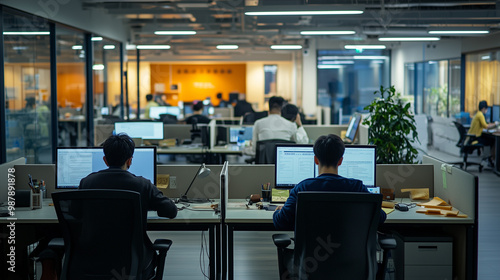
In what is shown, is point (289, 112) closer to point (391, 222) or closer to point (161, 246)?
point (391, 222)

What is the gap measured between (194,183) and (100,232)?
1.44 m

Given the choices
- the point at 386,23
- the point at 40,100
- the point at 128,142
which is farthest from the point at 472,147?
the point at 128,142

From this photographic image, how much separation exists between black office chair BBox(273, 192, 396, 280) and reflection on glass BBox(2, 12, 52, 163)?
440 cm

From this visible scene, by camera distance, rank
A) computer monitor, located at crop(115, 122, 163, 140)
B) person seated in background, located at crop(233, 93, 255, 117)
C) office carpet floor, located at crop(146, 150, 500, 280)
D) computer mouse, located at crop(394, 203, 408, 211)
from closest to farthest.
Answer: computer mouse, located at crop(394, 203, 408, 211)
office carpet floor, located at crop(146, 150, 500, 280)
computer monitor, located at crop(115, 122, 163, 140)
person seated in background, located at crop(233, 93, 255, 117)

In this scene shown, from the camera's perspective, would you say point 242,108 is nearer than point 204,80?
Yes

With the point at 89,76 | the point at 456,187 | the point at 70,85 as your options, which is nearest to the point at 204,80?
the point at 70,85

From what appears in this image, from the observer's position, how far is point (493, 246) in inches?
210

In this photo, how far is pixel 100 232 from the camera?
2848 mm

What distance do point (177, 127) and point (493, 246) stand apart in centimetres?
500

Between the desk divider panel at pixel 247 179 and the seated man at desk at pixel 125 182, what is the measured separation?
0.99 metres

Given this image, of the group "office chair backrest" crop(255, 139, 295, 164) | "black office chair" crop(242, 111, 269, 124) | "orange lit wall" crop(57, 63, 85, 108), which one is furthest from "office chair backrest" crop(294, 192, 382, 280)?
"black office chair" crop(242, 111, 269, 124)

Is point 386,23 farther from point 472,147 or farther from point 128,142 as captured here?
point 128,142

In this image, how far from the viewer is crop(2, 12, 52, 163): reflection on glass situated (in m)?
6.22

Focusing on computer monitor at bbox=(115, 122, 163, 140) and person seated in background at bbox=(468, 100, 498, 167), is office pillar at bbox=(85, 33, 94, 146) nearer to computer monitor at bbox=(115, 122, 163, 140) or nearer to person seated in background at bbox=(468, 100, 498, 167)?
computer monitor at bbox=(115, 122, 163, 140)
